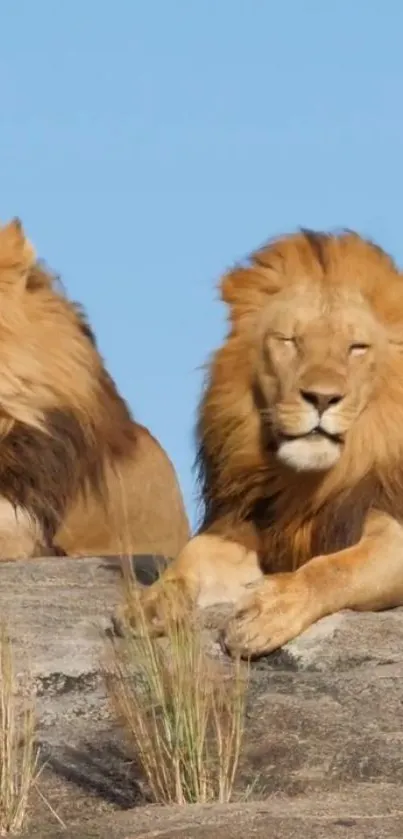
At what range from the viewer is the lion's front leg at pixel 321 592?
5223 mm

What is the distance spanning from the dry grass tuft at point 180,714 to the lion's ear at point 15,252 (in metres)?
2.75

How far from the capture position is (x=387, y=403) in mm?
5727

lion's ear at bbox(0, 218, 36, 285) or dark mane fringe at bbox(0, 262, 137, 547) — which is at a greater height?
lion's ear at bbox(0, 218, 36, 285)

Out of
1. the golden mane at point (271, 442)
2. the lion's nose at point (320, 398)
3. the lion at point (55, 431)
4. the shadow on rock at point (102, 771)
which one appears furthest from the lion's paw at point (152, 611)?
the lion at point (55, 431)

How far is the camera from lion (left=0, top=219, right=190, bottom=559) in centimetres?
721

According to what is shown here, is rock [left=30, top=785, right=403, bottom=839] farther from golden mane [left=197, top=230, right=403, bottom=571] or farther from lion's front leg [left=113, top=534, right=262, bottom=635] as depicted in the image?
golden mane [left=197, top=230, right=403, bottom=571]

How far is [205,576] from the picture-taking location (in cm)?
569

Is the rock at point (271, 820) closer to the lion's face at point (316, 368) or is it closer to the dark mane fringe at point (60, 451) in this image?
the lion's face at point (316, 368)

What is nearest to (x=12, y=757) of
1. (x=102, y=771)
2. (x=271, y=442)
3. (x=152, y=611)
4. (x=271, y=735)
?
(x=102, y=771)

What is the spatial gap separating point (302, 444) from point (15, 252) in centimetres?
208

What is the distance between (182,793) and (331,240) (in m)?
2.16

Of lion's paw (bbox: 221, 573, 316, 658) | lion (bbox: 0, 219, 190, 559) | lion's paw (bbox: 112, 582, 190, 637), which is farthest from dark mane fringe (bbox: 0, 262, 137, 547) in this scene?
lion's paw (bbox: 221, 573, 316, 658)

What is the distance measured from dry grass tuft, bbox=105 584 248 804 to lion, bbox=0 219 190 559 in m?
2.40

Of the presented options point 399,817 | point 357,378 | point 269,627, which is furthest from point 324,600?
point 399,817
